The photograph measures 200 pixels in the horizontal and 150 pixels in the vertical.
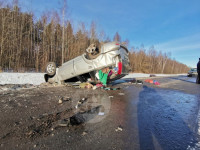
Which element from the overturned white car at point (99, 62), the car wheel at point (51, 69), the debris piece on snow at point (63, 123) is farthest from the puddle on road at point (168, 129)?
the car wheel at point (51, 69)

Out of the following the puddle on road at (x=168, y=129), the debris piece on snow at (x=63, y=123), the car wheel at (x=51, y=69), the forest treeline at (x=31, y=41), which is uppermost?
the forest treeline at (x=31, y=41)

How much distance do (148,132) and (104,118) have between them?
0.88m

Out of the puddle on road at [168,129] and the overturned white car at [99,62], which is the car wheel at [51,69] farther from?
the puddle on road at [168,129]

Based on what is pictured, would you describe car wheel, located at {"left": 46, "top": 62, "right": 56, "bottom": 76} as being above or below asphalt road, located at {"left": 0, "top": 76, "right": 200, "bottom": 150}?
above

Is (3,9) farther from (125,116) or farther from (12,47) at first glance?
(125,116)

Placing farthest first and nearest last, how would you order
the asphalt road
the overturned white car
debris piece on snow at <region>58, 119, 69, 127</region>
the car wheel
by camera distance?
the car wheel
the overturned white car
debris piece on snow at <region>58, 119, 69, 127</region>
the asphalt road

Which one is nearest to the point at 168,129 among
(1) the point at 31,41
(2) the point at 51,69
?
(2) the point at 51,69

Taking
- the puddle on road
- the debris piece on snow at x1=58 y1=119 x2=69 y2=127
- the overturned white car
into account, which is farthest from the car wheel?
the puddle on road

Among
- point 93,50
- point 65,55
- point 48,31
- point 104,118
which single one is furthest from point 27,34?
point 104,118

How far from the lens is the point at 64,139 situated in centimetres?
161

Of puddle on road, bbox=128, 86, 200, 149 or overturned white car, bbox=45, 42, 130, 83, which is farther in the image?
overturned white car, bbox=45, 42, 130, 83

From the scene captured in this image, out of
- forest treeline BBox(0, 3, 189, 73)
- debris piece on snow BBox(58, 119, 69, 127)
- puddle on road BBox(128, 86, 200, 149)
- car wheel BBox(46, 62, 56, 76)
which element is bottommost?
puddle on road BBox(128, 86, 200, 149)

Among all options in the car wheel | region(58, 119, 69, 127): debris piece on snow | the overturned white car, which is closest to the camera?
region(58, 119, 69, 127): debris piece on snow

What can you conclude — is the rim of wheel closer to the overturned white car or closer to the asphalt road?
the overturned white car
